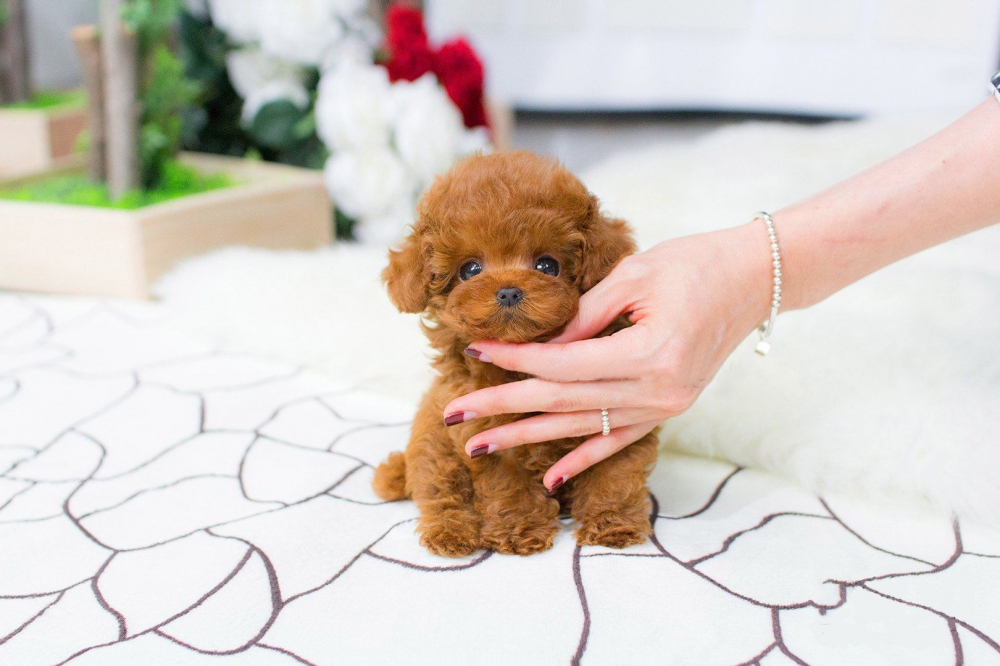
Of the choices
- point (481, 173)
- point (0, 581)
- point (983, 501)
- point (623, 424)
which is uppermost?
point (481, 173)

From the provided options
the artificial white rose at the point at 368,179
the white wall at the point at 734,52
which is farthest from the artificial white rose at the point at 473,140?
the white wall at the point at 734,52

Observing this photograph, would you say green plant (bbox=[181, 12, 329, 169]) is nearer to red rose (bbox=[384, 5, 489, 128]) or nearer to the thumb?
red rose (bbox=[384, 5, 489, 128])

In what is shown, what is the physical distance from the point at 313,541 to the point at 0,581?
14.5 inches

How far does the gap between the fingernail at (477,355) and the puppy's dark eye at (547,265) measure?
123mm

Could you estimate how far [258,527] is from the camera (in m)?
1.03

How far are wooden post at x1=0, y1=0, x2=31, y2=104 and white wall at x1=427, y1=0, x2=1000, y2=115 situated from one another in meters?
1.99

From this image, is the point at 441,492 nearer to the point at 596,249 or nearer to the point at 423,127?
the point at 596,249

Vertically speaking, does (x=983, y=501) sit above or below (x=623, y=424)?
below

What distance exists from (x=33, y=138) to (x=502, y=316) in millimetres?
2206

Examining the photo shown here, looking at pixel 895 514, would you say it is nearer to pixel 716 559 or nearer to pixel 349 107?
pixel 716 559

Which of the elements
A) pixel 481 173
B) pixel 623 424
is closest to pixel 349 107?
pixel 481 173

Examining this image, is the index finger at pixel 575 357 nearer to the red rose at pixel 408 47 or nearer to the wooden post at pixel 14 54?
the red rose at pixel 408 47

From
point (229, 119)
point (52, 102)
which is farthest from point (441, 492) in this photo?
point (52, 102)

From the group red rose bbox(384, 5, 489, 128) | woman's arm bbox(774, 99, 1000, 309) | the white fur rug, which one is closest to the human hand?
woman's arm bbox(774, 99, 1000, 309)
